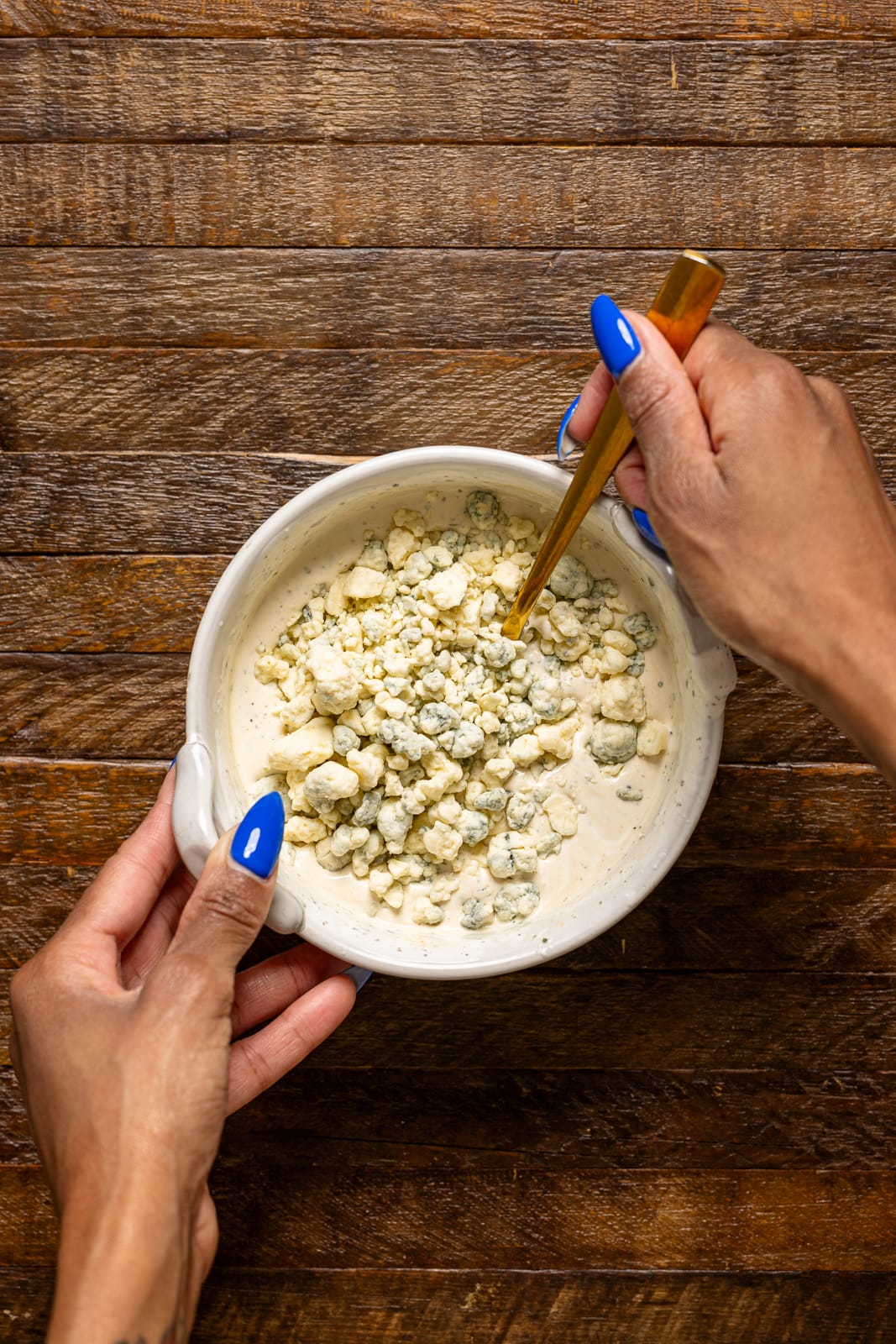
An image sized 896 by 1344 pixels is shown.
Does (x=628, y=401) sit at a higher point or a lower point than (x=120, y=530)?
higher

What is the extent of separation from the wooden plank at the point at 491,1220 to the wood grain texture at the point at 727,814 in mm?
323

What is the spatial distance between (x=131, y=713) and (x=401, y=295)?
1.59ft

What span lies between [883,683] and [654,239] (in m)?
0.52

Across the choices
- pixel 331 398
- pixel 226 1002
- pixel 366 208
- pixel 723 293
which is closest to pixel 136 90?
pixel 366 208

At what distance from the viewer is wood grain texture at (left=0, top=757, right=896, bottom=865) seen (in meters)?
1.00

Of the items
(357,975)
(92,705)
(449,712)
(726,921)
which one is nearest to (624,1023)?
(726,921)

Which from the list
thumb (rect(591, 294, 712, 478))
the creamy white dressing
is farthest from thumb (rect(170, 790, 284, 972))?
thumb (rect(591, 294, 712, 478))

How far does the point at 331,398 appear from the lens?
38.9 inches

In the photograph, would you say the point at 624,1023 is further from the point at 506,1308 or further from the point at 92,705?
the point at 92,705

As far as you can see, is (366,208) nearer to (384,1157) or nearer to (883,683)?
(883,683)

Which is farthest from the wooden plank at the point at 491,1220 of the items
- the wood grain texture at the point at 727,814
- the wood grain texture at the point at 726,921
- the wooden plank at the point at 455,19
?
the wooden plank at the point at 455,19

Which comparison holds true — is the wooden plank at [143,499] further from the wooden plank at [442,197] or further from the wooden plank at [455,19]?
the wooden plank at [455,19]

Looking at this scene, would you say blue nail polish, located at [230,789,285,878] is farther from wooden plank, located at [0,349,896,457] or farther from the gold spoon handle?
wooden plank, located at [0,349,896,457]

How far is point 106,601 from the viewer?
1.00 m
